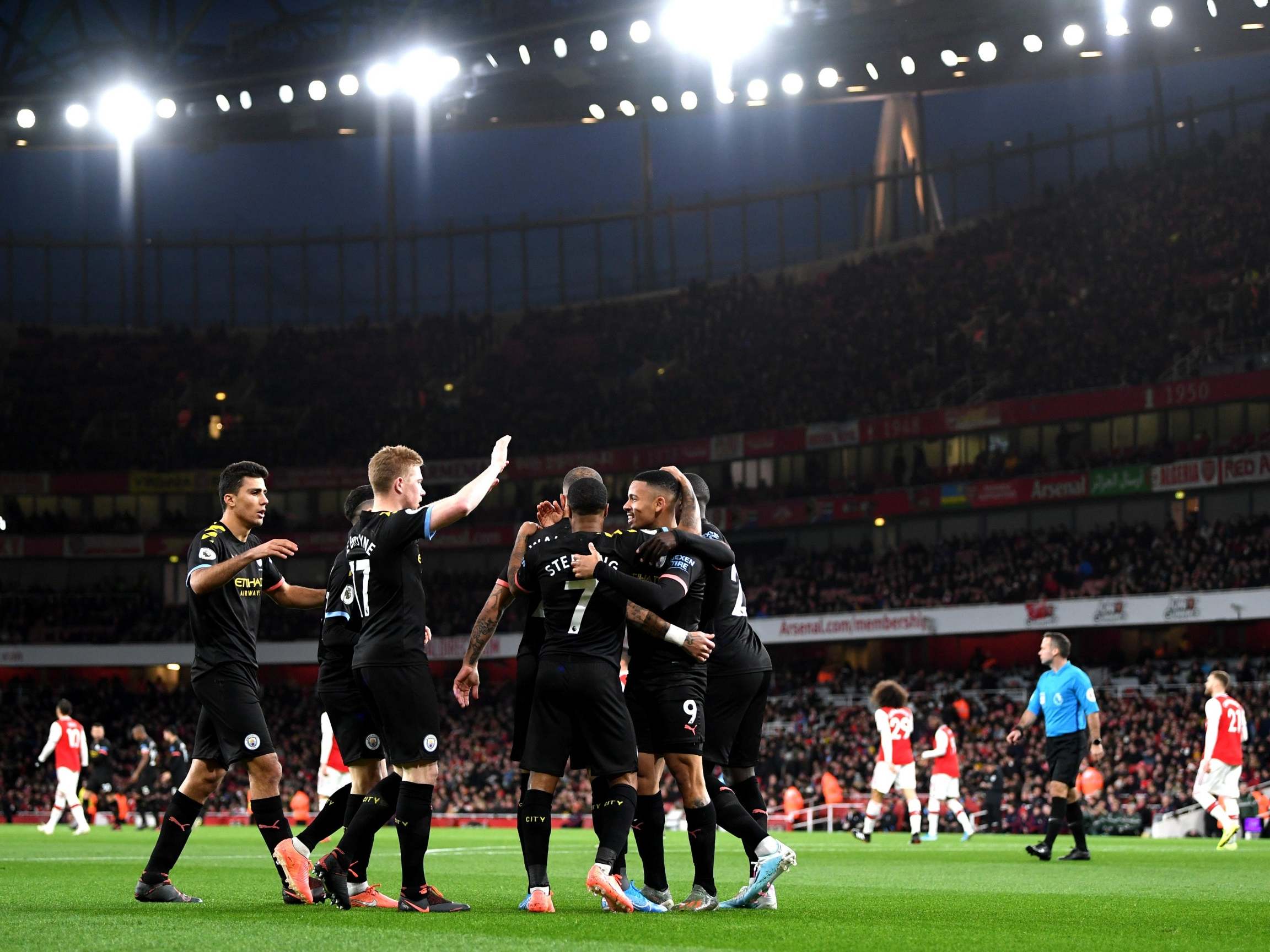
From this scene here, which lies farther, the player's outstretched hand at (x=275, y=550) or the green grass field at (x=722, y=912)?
the player's outstretched hand at (x=275, y=550)

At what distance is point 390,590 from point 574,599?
106 centimetres

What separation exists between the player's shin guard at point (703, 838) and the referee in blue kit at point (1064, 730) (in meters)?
7.23

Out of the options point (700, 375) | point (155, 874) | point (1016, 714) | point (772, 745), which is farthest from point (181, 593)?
point (155, 874)

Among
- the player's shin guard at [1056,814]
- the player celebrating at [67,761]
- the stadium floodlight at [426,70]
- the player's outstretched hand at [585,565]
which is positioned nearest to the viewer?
the player's outstretched hand at [585,565]

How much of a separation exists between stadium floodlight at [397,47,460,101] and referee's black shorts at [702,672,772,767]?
1228 inches

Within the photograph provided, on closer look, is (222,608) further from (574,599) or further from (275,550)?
(574,599)

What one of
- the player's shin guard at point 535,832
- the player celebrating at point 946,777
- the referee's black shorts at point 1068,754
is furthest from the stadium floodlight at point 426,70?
the player's shin guard at point 535,832

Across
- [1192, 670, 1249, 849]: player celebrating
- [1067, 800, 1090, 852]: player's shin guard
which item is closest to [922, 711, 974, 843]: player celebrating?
[1192, 670, 1249, 849]: player celebrating

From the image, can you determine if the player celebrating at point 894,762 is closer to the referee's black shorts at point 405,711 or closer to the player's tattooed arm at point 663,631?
the player's tattooed arm at point 663,631

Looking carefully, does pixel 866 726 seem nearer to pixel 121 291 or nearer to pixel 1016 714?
pixel 1016 714

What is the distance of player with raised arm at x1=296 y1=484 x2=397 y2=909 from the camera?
870 cm

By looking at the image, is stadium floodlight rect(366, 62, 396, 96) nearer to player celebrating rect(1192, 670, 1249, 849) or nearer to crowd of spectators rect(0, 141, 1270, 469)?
crowd of spectators rect(0, 141, 1270, 469)

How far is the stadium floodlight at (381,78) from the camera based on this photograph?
3966 centimetres

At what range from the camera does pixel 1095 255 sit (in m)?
46.7
